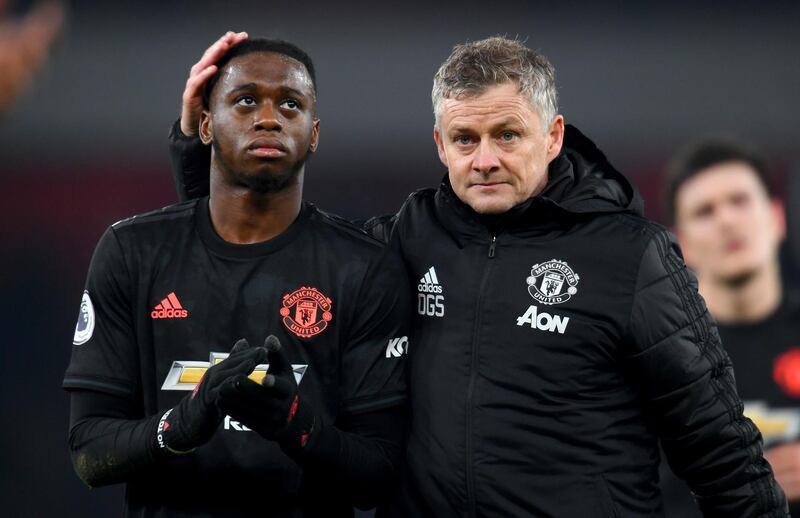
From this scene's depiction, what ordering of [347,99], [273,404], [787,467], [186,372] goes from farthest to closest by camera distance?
[347,99]
[787,467]
[186,372]
[273,404]

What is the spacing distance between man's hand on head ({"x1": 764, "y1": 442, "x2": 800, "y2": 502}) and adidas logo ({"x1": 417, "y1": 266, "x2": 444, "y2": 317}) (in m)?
2.40

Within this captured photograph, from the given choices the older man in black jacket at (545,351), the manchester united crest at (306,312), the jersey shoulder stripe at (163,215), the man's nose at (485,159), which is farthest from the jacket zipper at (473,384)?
the jersey shoulder stripe at (163,215)

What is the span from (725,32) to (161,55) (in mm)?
2448

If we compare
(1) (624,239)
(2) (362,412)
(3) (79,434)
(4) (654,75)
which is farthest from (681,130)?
(3) (79,434)

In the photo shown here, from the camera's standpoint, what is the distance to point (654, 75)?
15.2 ft

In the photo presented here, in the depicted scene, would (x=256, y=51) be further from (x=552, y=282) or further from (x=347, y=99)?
(x=347, y=99)

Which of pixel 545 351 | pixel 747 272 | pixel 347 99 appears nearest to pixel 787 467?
pixel 747 272

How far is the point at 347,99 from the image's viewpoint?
14.9ft

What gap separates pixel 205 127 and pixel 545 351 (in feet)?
2.57

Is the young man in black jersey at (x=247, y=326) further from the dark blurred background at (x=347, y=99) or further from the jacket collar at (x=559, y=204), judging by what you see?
the dark blurred background at (x=347, y=99)

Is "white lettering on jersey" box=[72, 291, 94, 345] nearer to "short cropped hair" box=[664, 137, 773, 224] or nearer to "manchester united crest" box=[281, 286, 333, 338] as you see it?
"manchester united crest" box=[281, 286, 333, 338]

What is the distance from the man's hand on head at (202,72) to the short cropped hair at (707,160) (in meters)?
2.68

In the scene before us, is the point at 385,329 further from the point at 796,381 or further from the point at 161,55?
the point at 161,55

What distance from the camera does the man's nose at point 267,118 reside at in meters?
1.96
